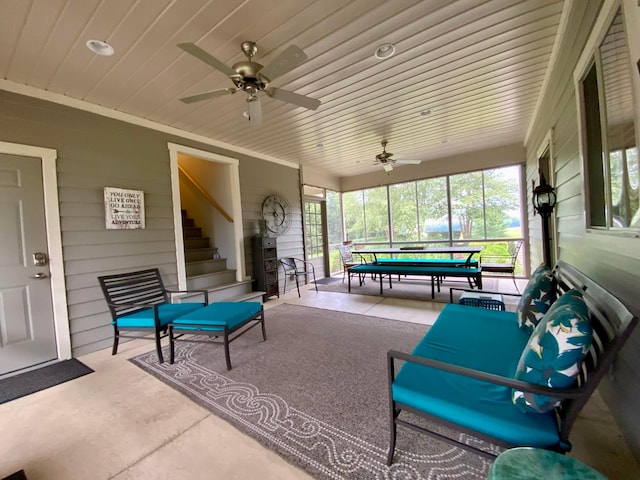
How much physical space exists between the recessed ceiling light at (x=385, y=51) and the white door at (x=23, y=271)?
357cm

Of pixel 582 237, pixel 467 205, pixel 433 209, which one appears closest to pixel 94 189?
pixel 582 237

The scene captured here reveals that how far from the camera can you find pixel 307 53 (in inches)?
95.0

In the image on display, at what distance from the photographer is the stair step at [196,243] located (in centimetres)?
505

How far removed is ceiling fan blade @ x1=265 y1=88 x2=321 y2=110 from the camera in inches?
92.0

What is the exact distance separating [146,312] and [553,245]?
4.84m

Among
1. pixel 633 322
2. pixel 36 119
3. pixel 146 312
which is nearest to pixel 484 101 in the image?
pixel 633 322

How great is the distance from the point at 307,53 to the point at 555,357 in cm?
275

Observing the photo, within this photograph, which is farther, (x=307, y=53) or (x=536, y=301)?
(x=307, y=53)

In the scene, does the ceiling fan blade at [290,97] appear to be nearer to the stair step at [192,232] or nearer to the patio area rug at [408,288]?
the patio area rug at [408,288]

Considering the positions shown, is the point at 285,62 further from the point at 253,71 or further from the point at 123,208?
the point at 123,208

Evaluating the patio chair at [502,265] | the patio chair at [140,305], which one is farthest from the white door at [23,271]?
the patio chair at [502,265]

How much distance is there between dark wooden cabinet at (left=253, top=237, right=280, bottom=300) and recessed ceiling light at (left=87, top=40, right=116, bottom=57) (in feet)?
10.6

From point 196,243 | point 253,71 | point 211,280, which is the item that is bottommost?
point 211,280

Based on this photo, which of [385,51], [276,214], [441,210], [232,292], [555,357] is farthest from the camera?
[441,210]
